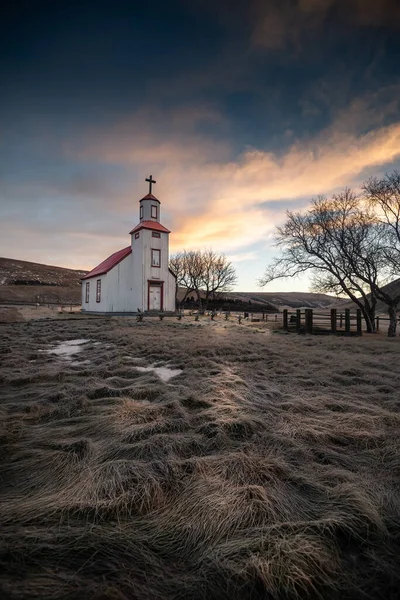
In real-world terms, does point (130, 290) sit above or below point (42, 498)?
above

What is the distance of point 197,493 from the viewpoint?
2.11 meters

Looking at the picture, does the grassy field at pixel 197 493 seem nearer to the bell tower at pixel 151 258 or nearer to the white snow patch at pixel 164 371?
the white snow patch at pixel 164 371

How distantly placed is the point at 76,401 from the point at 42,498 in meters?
2.21

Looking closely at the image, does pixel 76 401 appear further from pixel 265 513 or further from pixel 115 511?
pixel 265 513

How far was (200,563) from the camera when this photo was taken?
1.56m

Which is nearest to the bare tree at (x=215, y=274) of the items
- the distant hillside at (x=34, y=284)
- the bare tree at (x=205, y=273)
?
the bare tree at (x=205, y=273)

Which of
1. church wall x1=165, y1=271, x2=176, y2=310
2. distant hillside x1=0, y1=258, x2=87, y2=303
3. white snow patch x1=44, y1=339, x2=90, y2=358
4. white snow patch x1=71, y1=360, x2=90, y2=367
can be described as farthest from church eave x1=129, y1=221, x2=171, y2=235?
distant hillside x1=0, y1=258, x2=87, y2=303

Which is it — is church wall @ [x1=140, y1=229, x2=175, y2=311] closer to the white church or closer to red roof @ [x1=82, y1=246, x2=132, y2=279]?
the white church

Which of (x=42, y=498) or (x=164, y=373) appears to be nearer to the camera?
(x=42, y=498)

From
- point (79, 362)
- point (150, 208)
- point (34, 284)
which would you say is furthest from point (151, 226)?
point (34, 284)

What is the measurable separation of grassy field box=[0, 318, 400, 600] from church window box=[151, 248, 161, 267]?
24.3 m

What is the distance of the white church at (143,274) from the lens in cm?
2797

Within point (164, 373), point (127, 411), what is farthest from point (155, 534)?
point (164, 373)

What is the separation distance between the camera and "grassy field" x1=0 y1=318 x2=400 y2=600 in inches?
57.2
